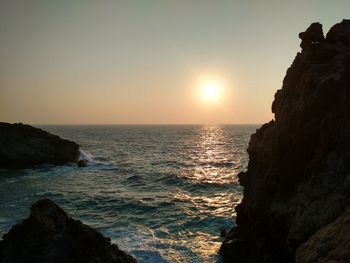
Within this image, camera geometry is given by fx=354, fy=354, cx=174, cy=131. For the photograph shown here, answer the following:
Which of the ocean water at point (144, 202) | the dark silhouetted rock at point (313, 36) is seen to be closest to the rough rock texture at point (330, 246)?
the ocean water at point (144, 202)

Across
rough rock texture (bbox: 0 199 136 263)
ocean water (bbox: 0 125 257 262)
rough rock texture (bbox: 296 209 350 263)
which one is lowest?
ocean water (bbox: 0 125 257 262)

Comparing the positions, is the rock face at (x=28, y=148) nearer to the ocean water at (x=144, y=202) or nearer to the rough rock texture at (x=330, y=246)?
the ocean water at (x=144, y=202)

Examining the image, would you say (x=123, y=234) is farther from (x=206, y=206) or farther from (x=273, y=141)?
(x=273, y=141)

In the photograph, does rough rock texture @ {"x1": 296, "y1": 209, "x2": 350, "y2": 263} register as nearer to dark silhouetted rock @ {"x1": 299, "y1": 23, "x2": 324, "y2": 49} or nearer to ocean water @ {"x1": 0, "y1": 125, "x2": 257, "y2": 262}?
ocean water @ {"x1": 0, "y1": 125, "x2": 257, "y2": 262}

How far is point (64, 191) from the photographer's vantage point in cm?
3853

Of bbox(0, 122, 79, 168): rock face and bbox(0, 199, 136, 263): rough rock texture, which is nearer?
bbox(0, 199, 136, 263): rough rock texture

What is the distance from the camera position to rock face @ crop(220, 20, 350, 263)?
12.5m

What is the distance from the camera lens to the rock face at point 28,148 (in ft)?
184

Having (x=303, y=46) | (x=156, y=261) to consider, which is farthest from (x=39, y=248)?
(x=303, y=46)

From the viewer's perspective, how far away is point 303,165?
1603 cm

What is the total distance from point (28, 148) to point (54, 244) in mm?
46689

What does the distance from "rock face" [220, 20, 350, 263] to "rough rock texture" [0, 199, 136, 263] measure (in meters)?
6.67

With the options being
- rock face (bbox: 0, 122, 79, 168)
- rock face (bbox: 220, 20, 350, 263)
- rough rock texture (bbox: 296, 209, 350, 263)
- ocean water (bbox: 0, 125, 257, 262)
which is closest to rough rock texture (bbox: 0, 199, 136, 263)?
ocean water (bbox: 0, 125, 257, 262)

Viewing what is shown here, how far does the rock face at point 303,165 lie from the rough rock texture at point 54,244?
6.67 m
